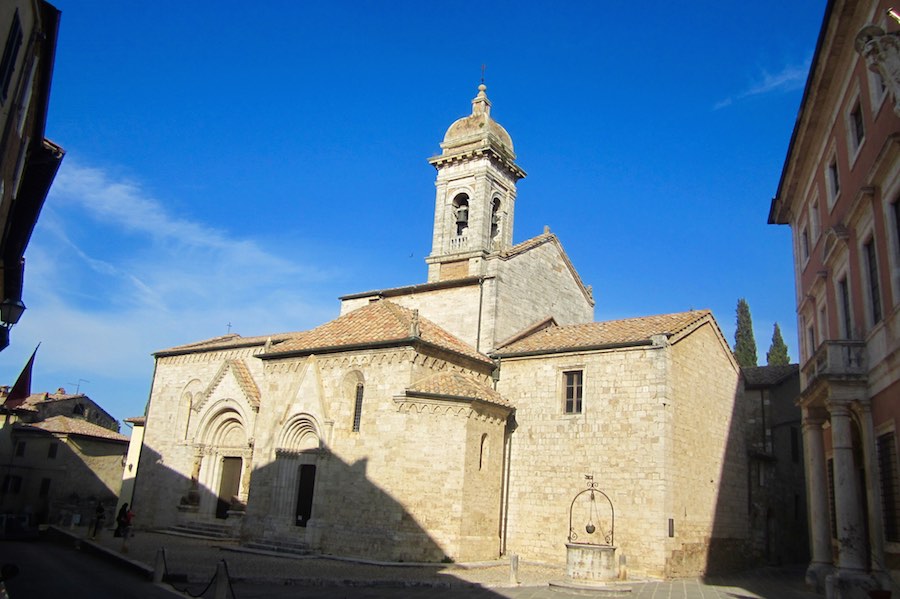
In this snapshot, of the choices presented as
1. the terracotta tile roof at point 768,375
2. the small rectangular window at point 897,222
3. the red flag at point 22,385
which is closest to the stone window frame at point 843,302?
the small rectangular window at point 897,222

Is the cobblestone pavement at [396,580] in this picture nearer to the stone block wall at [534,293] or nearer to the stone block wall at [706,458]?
the stone block wall at [706,458]

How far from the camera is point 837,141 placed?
49.2 feet

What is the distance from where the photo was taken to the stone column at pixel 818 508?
15.9m

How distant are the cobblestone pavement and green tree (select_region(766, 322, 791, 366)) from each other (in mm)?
28012

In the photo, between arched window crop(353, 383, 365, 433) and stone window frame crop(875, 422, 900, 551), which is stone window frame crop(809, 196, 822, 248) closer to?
stone window frame crop(875, 422, 900, 551)

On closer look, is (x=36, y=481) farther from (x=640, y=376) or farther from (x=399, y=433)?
(x=640, y=376)

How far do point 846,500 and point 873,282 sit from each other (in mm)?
4092

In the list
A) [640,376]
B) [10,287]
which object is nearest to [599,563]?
[640,376]

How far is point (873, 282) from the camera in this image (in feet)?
42.4

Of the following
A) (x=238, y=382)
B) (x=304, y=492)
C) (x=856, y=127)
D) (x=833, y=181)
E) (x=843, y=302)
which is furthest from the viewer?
(x=238, y=382)

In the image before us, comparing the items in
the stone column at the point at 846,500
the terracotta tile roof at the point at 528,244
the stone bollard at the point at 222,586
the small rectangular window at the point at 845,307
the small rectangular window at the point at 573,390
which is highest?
the terracotta tile roof at the point at 528,244

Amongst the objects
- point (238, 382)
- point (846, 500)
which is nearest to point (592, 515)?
point (846, 500)

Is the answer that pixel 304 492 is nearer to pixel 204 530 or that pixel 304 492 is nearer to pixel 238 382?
pixel 204 530

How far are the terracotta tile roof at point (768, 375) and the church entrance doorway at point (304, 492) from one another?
16808mm
